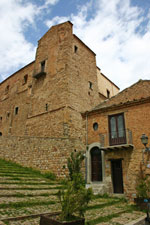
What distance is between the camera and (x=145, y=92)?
11.7m

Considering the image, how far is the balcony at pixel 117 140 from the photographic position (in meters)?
10.3

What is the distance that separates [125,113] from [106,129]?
5.34 ft

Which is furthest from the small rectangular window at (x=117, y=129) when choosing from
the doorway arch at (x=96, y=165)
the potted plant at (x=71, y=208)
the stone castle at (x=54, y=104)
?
the potted plant at (x=71, y=208)

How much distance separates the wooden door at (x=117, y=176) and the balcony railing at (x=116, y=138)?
3.66 feet

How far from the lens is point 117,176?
10.6 m

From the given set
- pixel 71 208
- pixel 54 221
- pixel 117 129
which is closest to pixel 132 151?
pixel 117 129

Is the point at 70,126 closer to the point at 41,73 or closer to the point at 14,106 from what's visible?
the point at 41,73

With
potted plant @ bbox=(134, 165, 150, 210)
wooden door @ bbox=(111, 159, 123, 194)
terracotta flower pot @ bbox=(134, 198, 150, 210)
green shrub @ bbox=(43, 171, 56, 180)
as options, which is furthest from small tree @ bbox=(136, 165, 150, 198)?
green shrub @ bbox=(43, 171, 56, 180)

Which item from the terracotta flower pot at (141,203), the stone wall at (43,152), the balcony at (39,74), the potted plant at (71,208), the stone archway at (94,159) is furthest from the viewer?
the balcony at (39,74)

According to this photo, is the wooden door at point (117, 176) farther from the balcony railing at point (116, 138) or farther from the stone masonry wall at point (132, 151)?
the balcony railing at point (116, 138)

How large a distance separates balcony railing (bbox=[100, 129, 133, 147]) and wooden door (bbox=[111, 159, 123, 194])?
112 centimetres

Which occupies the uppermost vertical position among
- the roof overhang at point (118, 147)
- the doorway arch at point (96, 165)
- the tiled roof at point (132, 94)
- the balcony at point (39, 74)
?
the balcony at point (39, 74)

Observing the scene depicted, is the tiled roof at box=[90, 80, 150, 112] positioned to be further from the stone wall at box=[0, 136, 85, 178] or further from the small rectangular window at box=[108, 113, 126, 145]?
the stone wall at box=[0, 136, 85, 178]

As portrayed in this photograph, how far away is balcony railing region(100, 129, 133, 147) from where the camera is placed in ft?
34.2
